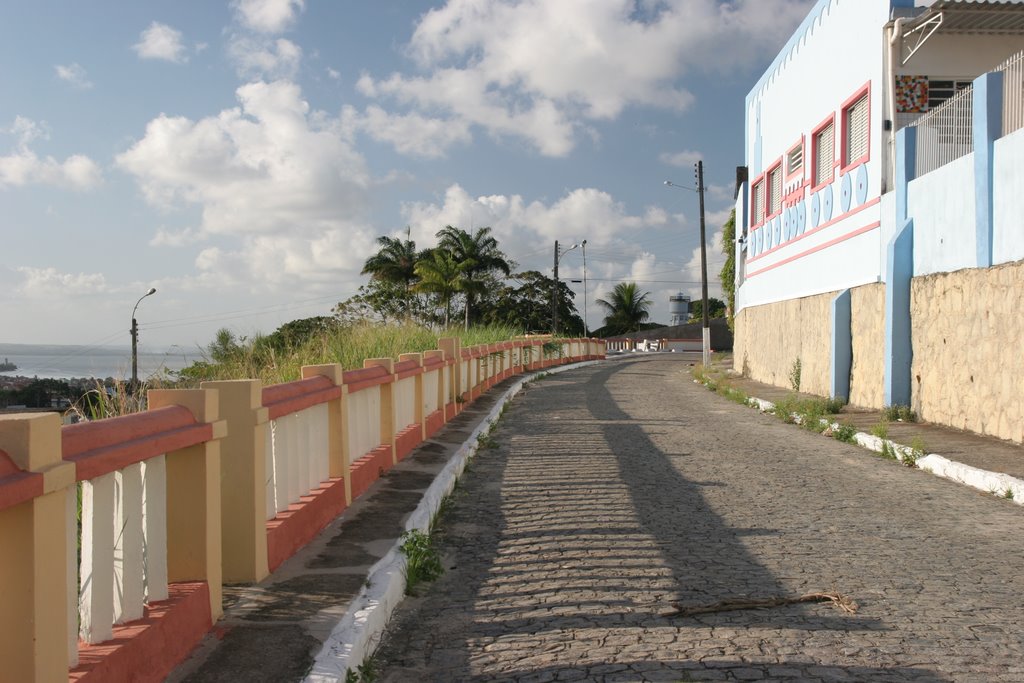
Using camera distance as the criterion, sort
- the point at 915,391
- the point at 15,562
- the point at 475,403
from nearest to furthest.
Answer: the point at 15,562
the point at 915,391
the point at 475,403

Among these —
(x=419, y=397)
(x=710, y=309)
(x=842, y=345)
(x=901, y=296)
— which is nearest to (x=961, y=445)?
(x=901, y=296)

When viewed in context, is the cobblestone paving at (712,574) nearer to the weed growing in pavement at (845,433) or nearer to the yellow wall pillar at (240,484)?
the yellow wall pillar at (240,484)

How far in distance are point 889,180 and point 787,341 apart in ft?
22.0

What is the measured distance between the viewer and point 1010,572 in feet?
18.2

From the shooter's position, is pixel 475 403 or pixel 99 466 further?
pixel 475 403

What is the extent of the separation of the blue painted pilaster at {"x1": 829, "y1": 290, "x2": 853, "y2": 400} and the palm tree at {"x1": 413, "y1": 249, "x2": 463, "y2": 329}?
106 feet

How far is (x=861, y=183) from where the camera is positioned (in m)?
16.2

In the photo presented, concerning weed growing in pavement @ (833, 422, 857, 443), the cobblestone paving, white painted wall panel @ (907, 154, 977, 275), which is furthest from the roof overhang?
the cobblestone paving

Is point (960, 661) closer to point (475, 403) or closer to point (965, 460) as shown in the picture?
point (965, 460)

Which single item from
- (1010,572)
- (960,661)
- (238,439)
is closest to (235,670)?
(238,439)

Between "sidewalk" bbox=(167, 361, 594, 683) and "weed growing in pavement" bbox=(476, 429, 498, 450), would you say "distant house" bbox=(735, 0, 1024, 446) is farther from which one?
"sidewalk" bbox=(167, 361, 594, 683)

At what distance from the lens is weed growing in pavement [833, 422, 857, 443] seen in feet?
39.8

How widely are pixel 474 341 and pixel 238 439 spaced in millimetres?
18314

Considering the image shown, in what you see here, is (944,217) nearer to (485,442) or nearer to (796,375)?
(485,442)
